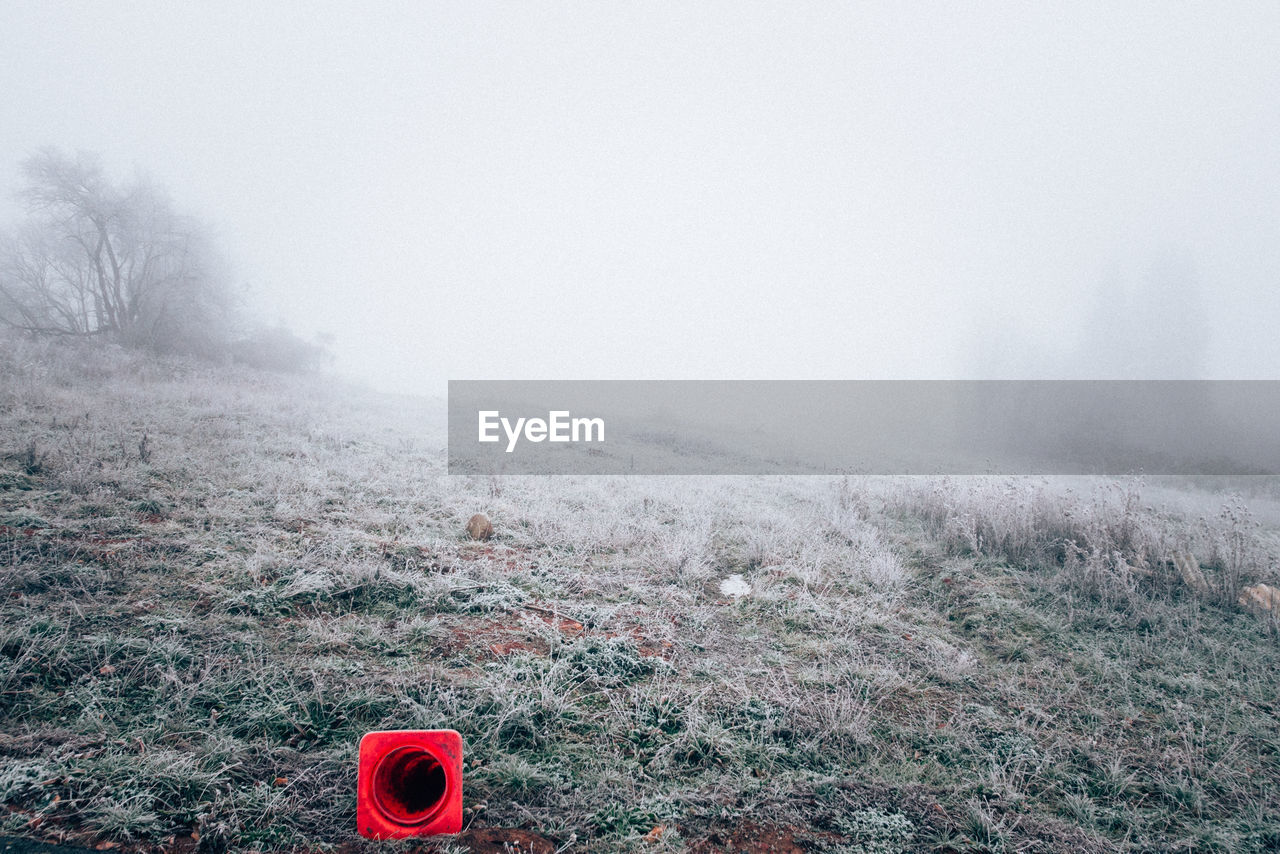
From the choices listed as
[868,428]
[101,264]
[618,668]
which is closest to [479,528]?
[618,668]

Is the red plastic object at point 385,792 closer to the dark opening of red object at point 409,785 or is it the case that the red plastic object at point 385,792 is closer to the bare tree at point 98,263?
the dark opening of red object at point 409,785

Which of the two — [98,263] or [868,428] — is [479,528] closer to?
[98,263]

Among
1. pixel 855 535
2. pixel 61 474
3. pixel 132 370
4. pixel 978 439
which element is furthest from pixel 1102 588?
pixel 978 439

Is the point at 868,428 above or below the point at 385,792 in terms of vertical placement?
below

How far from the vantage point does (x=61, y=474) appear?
6.02m

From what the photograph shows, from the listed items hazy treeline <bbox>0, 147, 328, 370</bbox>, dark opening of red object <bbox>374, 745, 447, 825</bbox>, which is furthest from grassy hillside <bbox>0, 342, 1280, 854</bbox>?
hazy treeline <bbox>0, 147, 328, 370</bbox>

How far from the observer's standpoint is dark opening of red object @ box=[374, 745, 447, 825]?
243 centimetres

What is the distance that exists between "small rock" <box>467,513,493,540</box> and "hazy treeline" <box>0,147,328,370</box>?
19779 mm

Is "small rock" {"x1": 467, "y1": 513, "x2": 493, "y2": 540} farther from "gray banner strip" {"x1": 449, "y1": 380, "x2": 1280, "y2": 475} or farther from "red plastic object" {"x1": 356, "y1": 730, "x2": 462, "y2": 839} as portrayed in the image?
"red plastic object" {"x1": 356, "y1": 730, "x2": 462, "y2": 839}

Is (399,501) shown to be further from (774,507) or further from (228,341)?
(228,341)

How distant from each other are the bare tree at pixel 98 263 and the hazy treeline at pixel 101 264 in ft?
0.11

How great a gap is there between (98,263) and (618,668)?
26.3 meters

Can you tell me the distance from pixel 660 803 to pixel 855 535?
5.43 m

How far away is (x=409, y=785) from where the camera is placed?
271 cm
